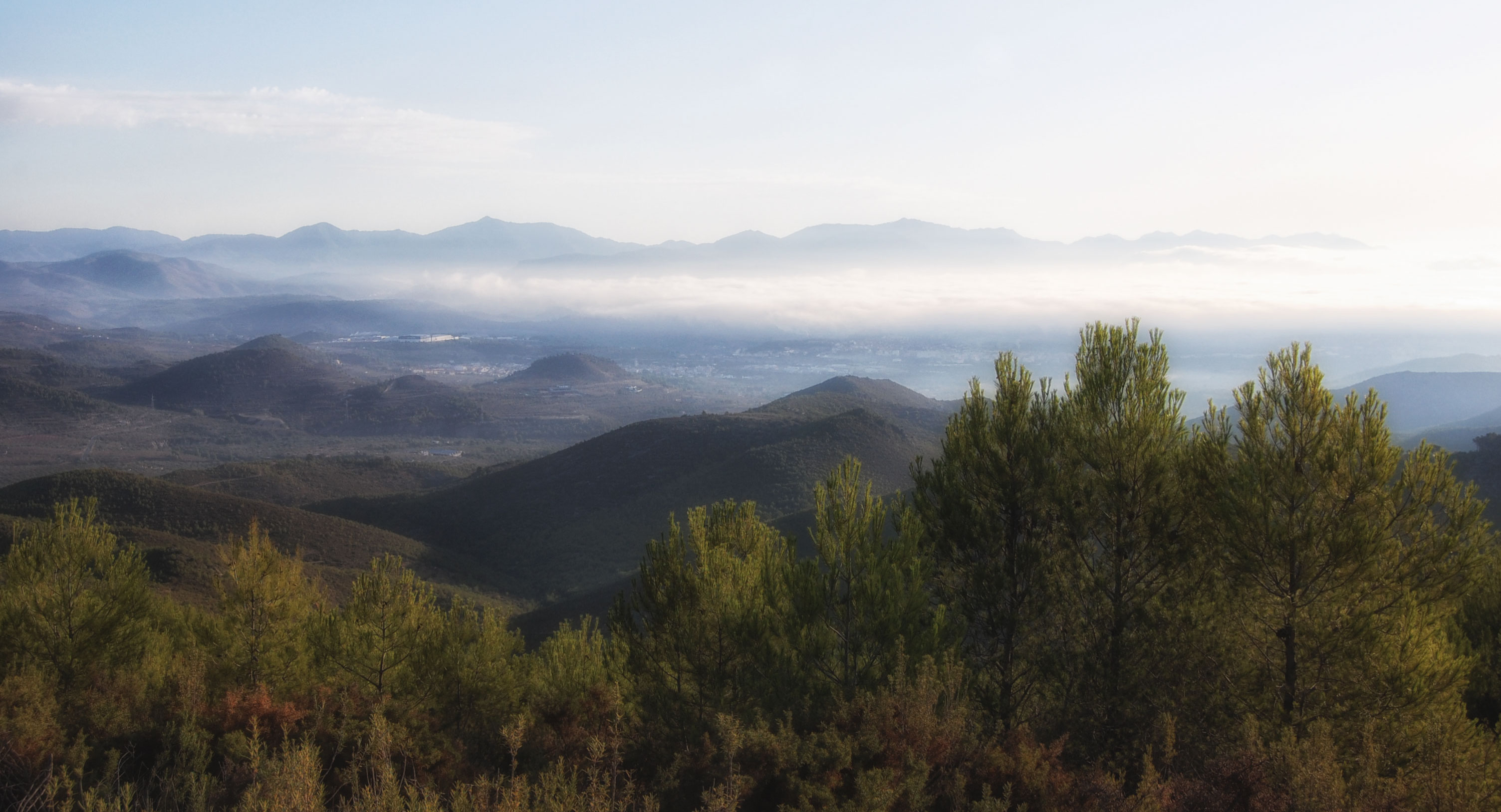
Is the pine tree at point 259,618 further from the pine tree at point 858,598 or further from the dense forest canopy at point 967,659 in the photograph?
the pine tree at point 858,598

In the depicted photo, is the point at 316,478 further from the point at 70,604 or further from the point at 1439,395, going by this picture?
the point at 1439,395

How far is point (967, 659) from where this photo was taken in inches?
637

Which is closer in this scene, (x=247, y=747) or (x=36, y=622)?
(x=247, y=747)

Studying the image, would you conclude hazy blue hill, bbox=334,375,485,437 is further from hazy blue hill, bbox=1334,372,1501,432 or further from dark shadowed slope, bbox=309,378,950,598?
hazy blue hill, bbox=1334,372,1501,432

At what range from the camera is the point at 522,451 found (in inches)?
5965

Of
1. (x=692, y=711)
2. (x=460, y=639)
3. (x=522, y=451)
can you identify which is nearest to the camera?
(x=692, y=711)

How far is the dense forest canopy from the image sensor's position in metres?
12.2

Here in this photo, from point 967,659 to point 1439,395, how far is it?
216603 mm

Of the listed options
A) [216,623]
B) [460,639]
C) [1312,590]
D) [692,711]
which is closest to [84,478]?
[216,623]

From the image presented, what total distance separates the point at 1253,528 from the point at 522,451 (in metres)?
147

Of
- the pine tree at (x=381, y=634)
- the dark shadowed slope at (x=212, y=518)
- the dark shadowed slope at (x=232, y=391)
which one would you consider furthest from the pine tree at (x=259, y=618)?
the dark shadowed slope at (x=232, y=391)

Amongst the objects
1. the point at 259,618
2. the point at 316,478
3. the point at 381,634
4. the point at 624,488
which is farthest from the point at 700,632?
the point at 316,478

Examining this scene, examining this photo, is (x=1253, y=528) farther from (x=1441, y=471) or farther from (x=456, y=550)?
(x=456, y=550)

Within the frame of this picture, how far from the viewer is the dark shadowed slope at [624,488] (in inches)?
2975
